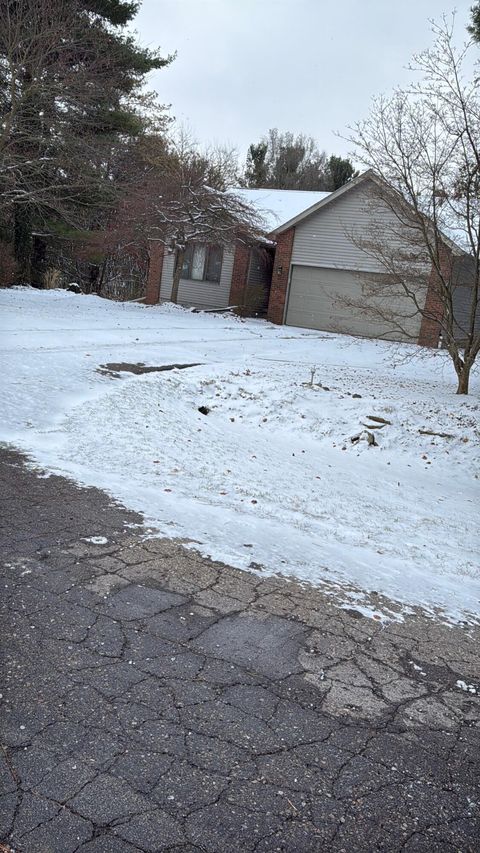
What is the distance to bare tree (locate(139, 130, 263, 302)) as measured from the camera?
22.5 m

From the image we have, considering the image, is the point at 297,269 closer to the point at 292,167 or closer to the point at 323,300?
the point at 323,300

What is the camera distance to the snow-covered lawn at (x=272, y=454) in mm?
4637

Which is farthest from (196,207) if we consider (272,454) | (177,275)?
(272,454)

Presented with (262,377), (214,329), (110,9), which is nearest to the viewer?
(262,377)

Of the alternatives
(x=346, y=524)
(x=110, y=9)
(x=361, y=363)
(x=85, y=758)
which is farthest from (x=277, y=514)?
(x=110, y=9)

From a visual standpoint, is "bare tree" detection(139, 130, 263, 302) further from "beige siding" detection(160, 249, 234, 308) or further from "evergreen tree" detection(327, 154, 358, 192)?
"evergreen tree" detection(327, 154, 358, 192)

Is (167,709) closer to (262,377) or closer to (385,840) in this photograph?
(385,840)

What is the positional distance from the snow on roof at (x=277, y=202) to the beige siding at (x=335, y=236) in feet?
4.16

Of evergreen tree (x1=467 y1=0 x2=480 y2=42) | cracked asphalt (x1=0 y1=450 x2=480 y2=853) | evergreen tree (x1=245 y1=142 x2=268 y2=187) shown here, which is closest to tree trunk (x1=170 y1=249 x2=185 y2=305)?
evergreen tree (x1=467 y1=0 x2=480 y2=42)

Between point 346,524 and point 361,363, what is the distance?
10.2 metres

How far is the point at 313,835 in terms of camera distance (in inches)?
83.2

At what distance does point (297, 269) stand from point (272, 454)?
1814 cm

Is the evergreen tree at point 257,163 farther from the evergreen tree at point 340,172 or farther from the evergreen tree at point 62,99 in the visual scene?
the evergreen tree at point 62,99

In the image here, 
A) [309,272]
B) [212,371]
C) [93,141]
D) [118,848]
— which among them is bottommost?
[118,848]
